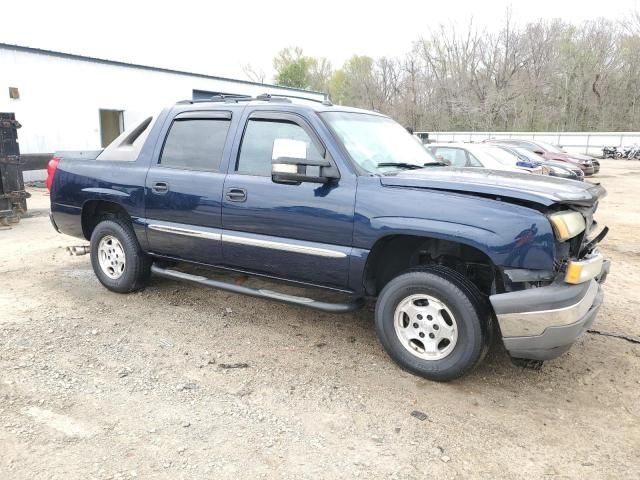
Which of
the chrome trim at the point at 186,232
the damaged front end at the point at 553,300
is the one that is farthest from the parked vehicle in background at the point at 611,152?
the chrome trim at the point at 186,232

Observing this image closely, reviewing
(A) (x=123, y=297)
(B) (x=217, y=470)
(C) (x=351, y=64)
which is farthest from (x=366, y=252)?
(C) (x=351, y=64)

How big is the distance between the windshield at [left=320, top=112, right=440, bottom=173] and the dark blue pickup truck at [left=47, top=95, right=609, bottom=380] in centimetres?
2

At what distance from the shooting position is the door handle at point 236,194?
13.5 ft

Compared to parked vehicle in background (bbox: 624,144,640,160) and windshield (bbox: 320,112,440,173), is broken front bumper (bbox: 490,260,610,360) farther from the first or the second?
parked vehicle in background (bbox: 624,144,640,160)

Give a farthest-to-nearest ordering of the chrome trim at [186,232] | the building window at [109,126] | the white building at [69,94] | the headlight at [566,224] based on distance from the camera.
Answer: the building window at [109,126]
the white building at [69,94]
the chrome trim at [186,232]
the headlight at [566,224]

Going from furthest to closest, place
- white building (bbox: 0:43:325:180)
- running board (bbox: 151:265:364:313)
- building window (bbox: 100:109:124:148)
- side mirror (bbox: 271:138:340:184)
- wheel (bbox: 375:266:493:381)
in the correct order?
1. building window (bbox: 100:109:124:148)
2. white building (bbox: 0:43:325:180)
3. running board (bbox: 151:265:364:313)
4. side mirror (bbox: 271:138:340:184)
5. wheel (bbox: 375:266:493:381)

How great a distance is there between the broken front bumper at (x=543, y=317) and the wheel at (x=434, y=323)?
19 cm

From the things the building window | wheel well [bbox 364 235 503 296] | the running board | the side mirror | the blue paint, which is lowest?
the running board

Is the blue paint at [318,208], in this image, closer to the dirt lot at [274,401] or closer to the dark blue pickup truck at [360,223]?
the dark blue pickup truck at [360,223]

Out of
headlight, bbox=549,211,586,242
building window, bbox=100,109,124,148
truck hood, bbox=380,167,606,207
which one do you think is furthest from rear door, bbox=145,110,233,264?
building window, bbox=100,109,124,148

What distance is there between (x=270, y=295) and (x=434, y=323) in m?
1.35

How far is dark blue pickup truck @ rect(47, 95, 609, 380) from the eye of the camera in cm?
314

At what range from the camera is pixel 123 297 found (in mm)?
5191

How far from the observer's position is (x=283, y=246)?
13.0 feet
